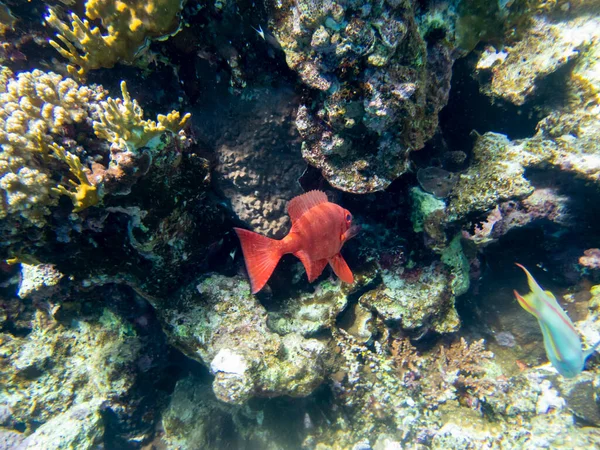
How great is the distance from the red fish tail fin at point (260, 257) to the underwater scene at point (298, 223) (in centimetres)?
2

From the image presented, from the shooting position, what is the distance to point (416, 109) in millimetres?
2654

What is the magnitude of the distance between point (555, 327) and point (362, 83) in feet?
10.5

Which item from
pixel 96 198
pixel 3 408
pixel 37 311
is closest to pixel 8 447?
pixel 3 408

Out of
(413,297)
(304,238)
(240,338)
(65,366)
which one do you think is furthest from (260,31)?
(65,366)

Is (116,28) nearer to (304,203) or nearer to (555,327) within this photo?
(304,203)

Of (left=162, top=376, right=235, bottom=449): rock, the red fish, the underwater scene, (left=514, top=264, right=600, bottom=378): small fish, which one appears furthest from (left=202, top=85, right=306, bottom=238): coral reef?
(left=162, top=376, right=235, bottom=449): rock

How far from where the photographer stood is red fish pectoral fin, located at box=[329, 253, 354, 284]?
2.85 m

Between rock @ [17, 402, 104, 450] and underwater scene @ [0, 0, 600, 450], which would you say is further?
rock @ [17, 402, 104, 450]

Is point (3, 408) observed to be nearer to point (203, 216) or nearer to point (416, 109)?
point (203, 216)

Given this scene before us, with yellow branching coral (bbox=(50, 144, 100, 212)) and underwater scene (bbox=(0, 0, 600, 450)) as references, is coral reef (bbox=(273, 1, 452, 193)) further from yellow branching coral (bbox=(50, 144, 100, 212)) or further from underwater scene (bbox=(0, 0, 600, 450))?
yellow branching coral (bbox=(50, 144, 100, 212))

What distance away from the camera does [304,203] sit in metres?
2.75

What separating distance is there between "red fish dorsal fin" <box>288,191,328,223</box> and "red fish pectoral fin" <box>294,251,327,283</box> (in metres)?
0.33

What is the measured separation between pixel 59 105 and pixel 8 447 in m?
4.36

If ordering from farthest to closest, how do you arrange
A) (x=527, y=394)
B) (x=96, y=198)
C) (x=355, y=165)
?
(x=527, y=394) → (x=355, y=165) → (x=96, y=198)
